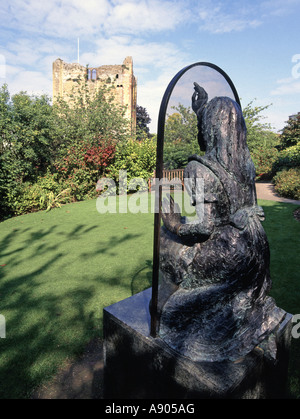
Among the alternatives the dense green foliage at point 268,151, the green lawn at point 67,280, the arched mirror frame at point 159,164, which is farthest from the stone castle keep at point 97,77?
the arched mirror frame at point 159,164

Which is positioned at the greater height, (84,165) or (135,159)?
(135,159)

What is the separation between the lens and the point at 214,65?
2123mm

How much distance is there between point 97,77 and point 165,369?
1184 inches

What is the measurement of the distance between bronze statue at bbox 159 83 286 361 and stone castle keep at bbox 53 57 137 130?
25114 millimetres

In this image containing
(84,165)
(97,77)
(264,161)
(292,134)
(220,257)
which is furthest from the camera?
(97,77)

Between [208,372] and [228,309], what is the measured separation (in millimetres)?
426

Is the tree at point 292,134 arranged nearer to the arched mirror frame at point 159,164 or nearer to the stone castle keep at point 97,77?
the stone castle keep at point 97,77

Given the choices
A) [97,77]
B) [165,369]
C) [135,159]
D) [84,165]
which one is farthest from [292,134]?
[165,369]

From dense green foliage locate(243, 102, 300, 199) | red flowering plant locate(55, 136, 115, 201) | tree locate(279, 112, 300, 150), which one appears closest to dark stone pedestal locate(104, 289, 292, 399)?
red flowering plant locate(55, 136, 115, 201)

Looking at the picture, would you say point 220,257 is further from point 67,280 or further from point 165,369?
point 67,280

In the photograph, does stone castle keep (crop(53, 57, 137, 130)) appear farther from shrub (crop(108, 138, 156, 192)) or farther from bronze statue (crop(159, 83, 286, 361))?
bronze statue (crop(159, 83, 286, 361))

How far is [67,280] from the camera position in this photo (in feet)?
16.5

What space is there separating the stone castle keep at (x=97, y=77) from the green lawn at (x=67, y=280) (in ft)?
66.2
